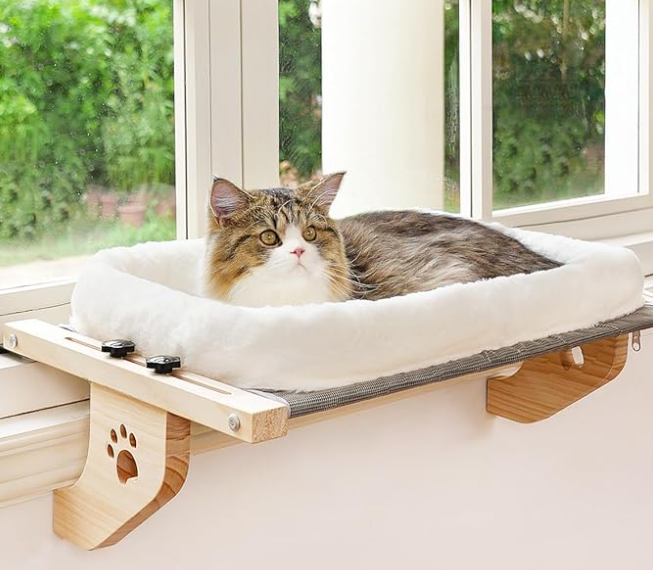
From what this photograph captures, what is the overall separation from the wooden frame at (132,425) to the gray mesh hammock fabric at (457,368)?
4cm

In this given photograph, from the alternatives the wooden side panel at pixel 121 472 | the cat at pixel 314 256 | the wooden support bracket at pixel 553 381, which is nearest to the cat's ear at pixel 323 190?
the cat at pixel 314 256

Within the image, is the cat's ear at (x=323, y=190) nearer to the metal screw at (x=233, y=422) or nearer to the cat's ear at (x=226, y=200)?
the cat's ear at (x=226, y=200)

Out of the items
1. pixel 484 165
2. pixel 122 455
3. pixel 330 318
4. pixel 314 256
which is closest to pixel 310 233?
pixel 314 256

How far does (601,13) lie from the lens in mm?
1812

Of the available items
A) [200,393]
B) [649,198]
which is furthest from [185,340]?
[649,198]

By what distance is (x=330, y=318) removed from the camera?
2.67ft

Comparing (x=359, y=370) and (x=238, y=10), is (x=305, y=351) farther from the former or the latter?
(x=238, y=10)

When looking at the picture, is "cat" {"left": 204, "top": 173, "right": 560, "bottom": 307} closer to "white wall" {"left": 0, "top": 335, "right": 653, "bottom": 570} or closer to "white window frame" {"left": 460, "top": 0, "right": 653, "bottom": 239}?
"white wall" {"left": 0, "top": 335, "right": 653, "bottom": 570}

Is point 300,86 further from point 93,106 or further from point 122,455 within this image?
point 122,455

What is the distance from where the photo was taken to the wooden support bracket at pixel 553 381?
4.04 feet

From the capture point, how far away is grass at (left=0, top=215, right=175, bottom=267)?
108cm

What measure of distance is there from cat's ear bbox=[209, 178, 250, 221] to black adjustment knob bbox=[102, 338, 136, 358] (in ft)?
0.51

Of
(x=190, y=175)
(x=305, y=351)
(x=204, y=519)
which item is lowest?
(x=204, y=519)

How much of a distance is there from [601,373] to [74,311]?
672 mm
